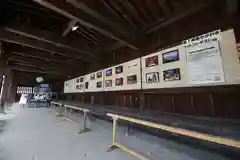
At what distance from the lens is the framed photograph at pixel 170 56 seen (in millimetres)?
2720

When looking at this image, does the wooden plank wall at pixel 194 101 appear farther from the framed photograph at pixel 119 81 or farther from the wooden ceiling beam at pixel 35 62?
the wooden ceiling beam at pixel 35 62

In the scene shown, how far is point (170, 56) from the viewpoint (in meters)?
2.83

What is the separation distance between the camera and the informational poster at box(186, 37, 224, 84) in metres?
2.16

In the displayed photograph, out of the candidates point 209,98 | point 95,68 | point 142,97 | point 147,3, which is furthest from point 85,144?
point 95,68

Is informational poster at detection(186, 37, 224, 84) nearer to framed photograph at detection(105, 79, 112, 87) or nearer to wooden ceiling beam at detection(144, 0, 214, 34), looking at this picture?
wooden ceiling beam at detection(144, 0, 214, 34)

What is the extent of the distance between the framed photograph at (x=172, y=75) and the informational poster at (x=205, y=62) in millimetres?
212

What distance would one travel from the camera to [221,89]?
6.96ft

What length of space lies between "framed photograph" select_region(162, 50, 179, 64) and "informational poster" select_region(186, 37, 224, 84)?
220 mm

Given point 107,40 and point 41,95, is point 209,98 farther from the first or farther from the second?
point 41,95

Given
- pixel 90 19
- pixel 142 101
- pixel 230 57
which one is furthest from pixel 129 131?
pixel 90 19

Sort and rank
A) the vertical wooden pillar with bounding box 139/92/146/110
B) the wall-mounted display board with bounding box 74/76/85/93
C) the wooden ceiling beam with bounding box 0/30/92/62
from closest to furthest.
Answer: the wooden ceiling beam with bounding box 0/30/92/62, the vertical wooden pillar with bounding box 139/92/146/110, the wall-mounted display board with bounding box 74/76/85/93

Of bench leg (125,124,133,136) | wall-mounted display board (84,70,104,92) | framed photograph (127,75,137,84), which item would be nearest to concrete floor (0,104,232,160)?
bench leg (125,124,133,136)

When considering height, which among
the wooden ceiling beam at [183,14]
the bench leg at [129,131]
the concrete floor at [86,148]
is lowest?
the concrete floor at [86,148]

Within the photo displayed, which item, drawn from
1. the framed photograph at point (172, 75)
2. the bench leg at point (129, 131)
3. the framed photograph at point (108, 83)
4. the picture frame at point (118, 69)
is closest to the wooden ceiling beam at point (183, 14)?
the framed photograph at point (172, 75)
